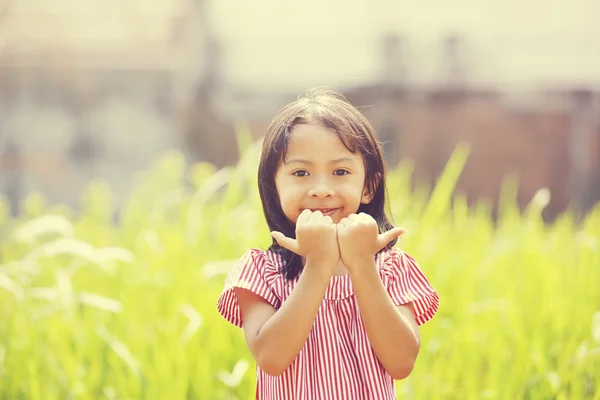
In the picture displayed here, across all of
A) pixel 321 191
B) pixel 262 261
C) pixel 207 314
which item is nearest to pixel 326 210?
pixel 321 191

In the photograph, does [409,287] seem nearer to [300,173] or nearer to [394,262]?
[394,262]

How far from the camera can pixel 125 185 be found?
727cm

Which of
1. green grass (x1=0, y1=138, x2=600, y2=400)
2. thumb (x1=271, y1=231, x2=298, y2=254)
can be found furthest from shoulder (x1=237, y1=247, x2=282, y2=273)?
green grass (x1=0, y1=138, x2=600, y2=400)

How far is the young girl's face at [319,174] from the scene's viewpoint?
118 centimetres

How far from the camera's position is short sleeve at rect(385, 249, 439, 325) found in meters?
1.22

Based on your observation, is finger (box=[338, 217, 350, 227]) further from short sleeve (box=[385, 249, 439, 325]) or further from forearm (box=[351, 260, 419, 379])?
short sleeve (box=[385, 249, 439, 325])

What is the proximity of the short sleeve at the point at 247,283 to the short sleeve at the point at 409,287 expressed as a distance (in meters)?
0.20

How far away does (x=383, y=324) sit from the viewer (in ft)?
3.63

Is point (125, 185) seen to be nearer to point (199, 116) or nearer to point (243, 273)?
point (199, 116)

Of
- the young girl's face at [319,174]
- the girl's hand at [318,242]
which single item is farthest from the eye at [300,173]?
the girl's hand at [318,242]

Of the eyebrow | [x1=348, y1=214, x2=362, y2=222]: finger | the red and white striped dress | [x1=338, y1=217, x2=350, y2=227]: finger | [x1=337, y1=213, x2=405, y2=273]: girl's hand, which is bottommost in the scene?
the red and white striped dress

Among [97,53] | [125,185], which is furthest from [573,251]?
[97,53]

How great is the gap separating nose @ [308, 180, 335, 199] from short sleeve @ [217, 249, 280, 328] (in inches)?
6.4

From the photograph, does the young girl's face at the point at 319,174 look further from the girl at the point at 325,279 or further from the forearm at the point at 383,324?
the forearm at the point at 383,324
